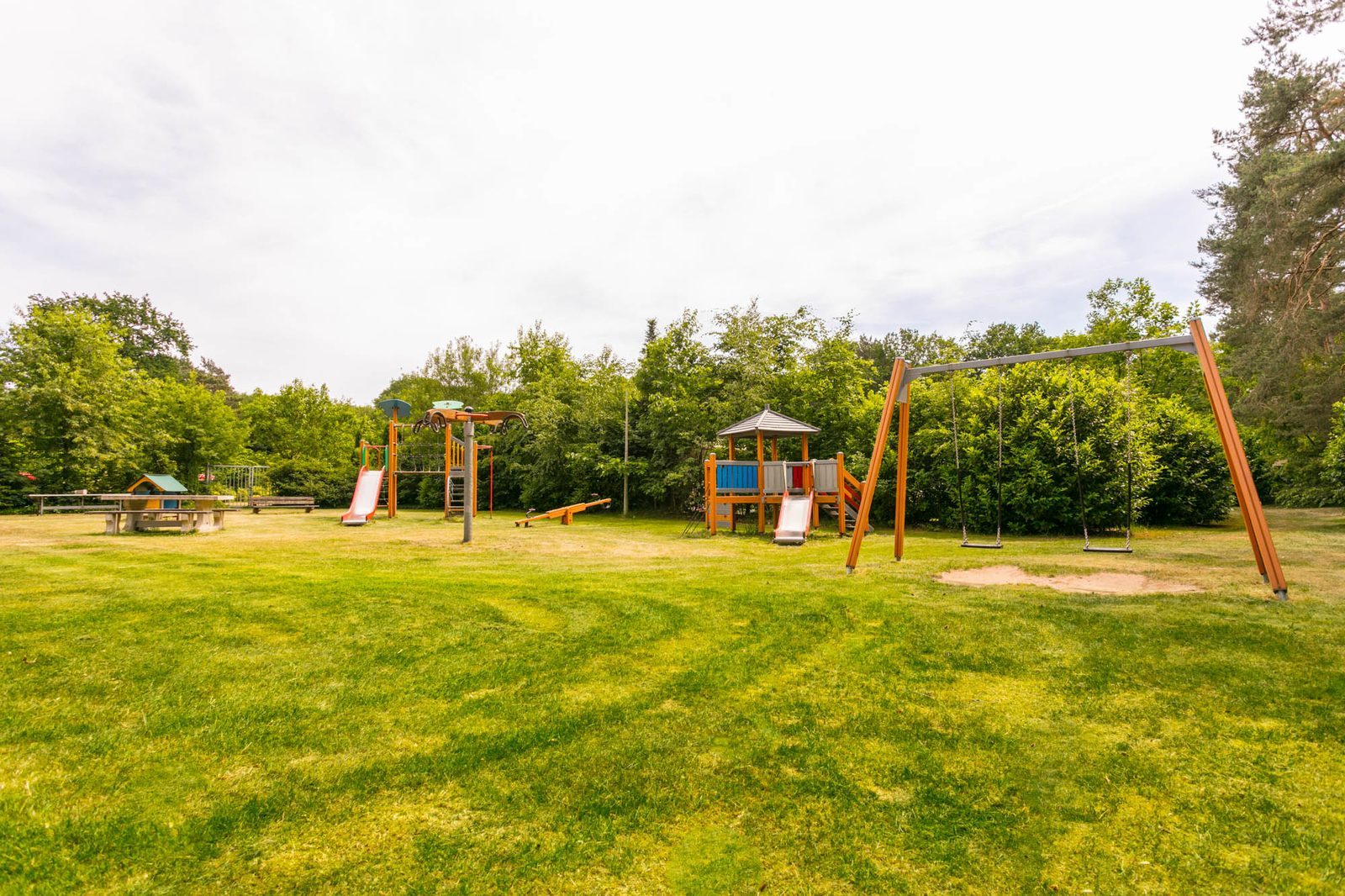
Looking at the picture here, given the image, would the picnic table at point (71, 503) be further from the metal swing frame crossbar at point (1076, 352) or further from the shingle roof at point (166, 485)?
the metal swing frame crossbar at point (1076, 352)

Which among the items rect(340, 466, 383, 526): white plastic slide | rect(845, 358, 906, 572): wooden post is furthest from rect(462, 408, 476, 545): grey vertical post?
Result: rect(845, 358, 906, 572): wooden post

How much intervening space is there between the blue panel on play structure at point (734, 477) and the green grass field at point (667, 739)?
8.57m

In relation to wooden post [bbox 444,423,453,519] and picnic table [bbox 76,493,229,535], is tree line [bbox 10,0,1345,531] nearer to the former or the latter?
wooden post [bbox 444,423,453,519]

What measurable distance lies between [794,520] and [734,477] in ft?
8.55

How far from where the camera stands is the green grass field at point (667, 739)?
256 cm

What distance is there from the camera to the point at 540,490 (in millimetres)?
25375

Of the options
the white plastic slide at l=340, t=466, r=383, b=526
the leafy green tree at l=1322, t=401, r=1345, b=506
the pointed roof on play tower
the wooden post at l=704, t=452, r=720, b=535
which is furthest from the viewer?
the white plastic slide at l=340, t=466, r=383, b=526

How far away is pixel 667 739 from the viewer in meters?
3.58

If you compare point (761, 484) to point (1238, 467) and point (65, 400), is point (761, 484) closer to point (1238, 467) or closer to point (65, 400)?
point (1238, 467)

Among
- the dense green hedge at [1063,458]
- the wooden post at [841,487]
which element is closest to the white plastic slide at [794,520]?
the wooden post at [841,487]

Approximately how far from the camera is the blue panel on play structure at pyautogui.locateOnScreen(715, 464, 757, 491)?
15.4 metres

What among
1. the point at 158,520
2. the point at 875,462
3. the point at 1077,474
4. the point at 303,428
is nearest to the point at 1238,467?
the point at 875,462

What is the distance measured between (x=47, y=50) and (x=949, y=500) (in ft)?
59.0

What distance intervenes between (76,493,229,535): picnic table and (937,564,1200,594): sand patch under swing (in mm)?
14055
